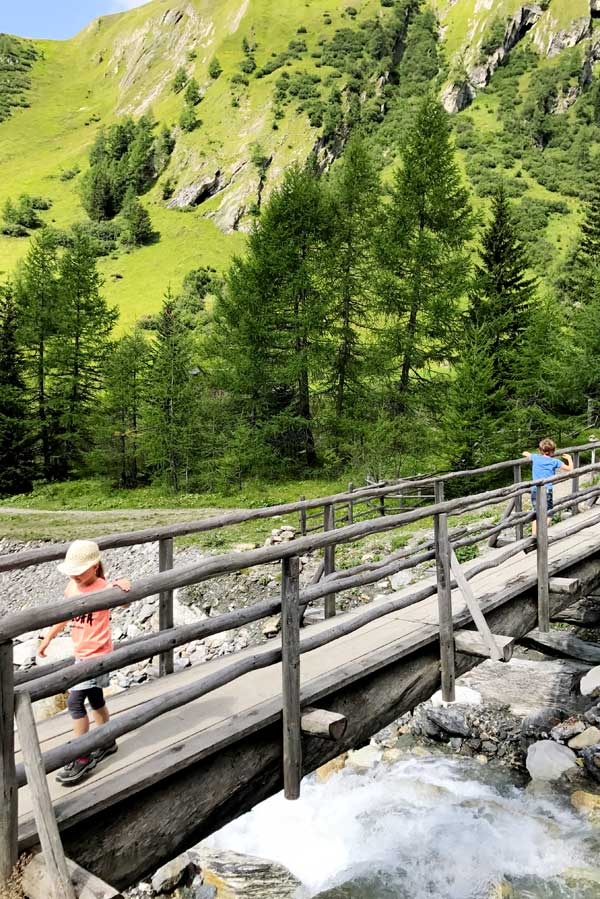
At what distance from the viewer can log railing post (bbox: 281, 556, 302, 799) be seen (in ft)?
12.9

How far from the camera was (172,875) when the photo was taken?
745cm

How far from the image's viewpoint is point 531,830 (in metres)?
8.21

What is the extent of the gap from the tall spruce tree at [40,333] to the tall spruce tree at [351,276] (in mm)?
16889

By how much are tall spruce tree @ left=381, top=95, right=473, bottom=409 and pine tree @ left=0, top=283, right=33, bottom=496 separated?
20502 mm

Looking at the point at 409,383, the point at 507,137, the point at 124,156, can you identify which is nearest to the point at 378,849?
the point at 409,383

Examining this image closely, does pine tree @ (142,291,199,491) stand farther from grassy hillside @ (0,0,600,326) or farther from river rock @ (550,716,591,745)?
grassy hillside @ (0,0,600,326)

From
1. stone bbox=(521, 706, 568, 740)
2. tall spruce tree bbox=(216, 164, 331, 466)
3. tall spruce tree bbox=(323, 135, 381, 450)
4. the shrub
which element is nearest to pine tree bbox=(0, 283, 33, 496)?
tall spruce tree bbox=(216, 164, 331, 466)

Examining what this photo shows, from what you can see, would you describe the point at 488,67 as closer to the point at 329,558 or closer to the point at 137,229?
the point at 137,229

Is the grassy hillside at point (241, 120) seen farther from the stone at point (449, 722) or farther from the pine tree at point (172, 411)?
the stone at point (449, 722)

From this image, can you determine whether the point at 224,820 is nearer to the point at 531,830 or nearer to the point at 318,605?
the point at 531,830

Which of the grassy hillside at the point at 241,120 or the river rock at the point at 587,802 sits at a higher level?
the grassy hillside at the point at 241,120

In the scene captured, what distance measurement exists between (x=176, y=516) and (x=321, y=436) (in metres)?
9.44

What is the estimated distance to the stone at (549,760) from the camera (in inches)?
363

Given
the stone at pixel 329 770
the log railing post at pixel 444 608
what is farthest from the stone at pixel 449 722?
the log railing post at pixel 444 608
